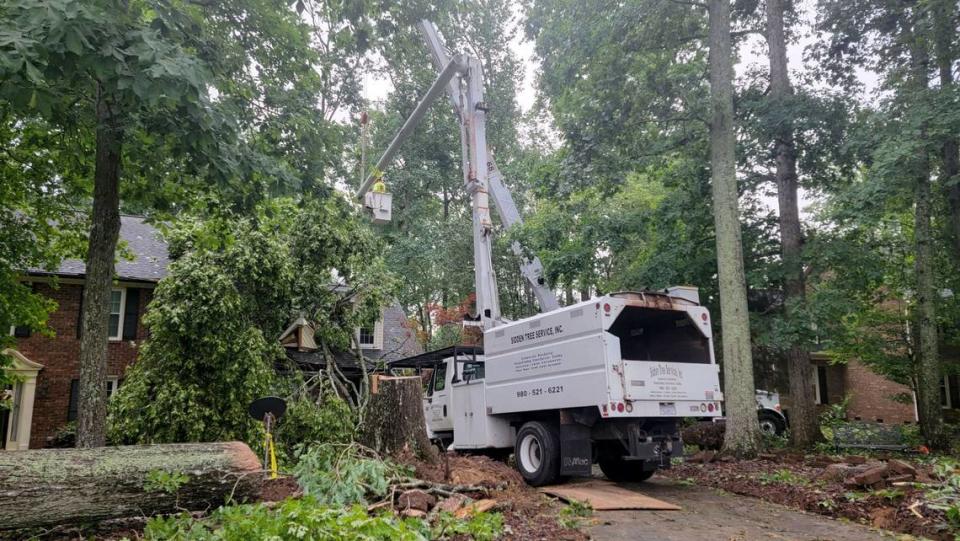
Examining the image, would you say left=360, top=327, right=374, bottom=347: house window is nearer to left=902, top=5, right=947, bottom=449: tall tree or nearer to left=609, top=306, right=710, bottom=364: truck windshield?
left=609, top=306, right=710, bottom=364: truck windshield

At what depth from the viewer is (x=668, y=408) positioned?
29.5 feet

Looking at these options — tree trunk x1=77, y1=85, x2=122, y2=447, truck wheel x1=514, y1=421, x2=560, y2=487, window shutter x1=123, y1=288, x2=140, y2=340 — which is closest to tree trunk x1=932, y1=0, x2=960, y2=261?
truck wheel x1=514, y1=421, x2=560, y2=487

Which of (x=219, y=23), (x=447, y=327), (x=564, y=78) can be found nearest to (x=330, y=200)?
(x=219, y=23)

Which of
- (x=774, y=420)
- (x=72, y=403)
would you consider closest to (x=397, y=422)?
(x=72, y=403)

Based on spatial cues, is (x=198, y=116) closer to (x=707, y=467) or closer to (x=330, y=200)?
(x=330, y=200)

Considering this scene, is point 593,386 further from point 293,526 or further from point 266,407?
point 293,526

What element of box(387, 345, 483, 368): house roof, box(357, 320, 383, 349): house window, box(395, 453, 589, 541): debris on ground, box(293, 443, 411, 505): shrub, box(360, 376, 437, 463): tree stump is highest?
box(357, 320, 383, 349): house window

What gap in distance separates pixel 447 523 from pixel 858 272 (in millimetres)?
10547

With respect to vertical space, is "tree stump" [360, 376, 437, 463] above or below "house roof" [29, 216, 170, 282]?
below

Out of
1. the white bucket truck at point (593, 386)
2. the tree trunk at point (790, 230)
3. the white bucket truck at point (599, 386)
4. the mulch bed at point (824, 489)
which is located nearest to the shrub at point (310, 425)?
the white bucket truck at point (593, 386)

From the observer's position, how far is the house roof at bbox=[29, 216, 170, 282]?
18.2 meters

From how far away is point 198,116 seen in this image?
6.09m

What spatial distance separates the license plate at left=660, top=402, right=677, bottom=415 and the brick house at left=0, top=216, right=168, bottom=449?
1419cm

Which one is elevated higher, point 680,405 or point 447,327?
point 447,327
